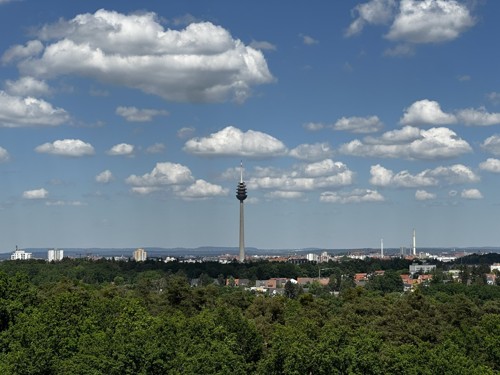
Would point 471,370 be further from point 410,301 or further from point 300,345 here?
point 410,301

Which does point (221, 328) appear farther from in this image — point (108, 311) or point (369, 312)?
point (369, 312)

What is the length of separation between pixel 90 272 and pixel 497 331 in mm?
139067

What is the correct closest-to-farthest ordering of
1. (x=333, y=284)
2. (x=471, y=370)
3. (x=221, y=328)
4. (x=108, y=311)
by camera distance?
1. (x=471, y=370)
2. (x=221, y=328)
3. (x=108, y=311)
4. (x=333, y=284)

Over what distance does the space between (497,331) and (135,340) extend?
2573cm

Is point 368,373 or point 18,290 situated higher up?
point 18,290

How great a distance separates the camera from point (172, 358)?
46.8 metres

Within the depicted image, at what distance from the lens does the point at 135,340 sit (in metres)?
46.7

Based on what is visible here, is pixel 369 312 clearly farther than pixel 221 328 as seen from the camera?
Yes

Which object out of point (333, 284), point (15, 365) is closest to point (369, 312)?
point (15, 365)

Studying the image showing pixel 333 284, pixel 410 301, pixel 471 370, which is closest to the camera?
pixel 471 370

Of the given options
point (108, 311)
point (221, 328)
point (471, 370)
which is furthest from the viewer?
point (108, 311)

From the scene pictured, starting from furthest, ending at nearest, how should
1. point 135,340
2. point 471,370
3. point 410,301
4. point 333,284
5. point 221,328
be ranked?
point 333,284
point 410,301
point 221,328
point 135,340
point 471,370

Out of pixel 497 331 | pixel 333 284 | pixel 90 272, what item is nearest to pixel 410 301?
pixel 497 331

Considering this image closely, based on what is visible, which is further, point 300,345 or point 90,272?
point 90,272
